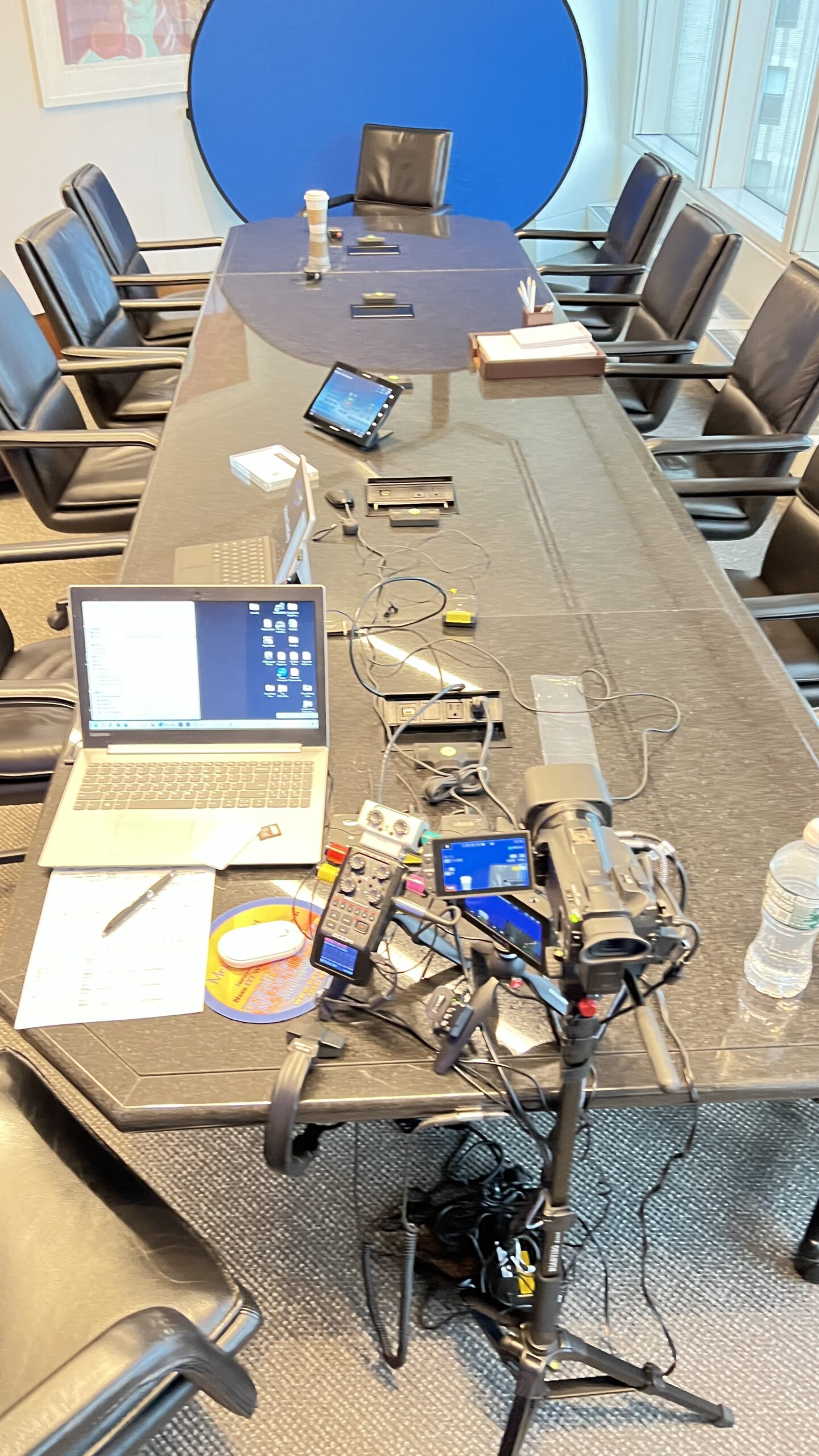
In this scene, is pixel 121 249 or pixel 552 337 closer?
pixel 552 337

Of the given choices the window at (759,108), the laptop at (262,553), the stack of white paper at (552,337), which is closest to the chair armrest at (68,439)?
the laptop at (262,553)

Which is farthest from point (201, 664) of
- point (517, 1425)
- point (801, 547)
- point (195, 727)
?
point (801, 547)

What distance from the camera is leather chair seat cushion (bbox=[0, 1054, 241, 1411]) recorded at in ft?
3.50

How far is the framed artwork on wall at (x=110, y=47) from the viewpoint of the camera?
4.57 m

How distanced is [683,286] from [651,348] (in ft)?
0.86

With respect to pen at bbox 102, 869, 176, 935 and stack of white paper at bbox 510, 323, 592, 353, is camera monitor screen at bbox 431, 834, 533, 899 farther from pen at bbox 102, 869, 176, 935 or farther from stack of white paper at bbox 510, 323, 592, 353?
stack of white paper at bbox 510, 323, 592, 353

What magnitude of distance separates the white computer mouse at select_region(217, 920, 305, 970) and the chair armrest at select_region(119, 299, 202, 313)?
2776mm

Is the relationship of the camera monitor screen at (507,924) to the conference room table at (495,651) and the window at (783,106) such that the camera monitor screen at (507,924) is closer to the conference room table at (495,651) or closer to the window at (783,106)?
the conference room table at (495,651)

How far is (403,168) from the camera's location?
4348mm

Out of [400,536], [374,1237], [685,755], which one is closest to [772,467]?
[400,536]

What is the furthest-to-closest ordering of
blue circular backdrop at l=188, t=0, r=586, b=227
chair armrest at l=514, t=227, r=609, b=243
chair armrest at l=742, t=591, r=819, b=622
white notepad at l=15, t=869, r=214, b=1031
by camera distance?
1. blue circular backdrop at l=188, t=0, r=586, b=227
2. chair armrest at l=514, t=227, r=609, b=243
3. chair armrest at l=742, t=591, r=819, b=622
4. white notepad at l=15, t=869, r=214, b=1031

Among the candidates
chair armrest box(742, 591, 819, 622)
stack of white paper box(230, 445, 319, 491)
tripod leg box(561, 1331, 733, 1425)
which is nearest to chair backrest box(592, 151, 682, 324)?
stack of white paper box(230, 445, 319, 491)

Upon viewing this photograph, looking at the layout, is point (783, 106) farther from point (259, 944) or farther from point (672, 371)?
point (259, 944)

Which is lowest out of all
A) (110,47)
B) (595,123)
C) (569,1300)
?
(569,1300)
